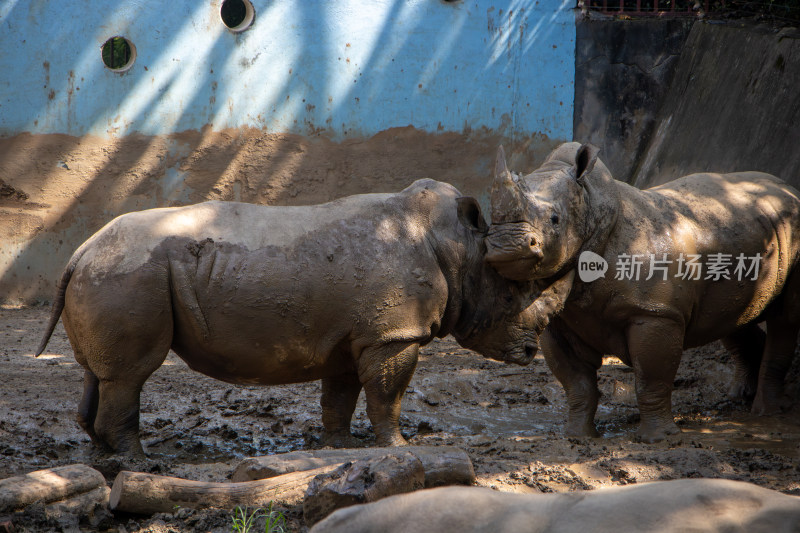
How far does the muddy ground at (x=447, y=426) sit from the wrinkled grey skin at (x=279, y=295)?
0.50 m

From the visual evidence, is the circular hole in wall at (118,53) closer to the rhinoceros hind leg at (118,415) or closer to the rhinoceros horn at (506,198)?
the rhinoceros hind leg at (118,415)

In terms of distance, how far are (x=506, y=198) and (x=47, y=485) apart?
2648mm

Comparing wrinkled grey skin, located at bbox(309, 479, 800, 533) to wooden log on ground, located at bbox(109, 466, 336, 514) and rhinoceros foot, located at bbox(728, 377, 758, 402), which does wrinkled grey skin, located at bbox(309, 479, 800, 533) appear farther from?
rhinoceros foot, located at bbox(728, 377, 758, 402)

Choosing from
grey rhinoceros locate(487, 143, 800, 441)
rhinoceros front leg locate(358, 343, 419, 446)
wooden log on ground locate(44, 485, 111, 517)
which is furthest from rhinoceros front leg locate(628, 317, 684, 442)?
wooden log on ground locate(44, 485, 111, 517)

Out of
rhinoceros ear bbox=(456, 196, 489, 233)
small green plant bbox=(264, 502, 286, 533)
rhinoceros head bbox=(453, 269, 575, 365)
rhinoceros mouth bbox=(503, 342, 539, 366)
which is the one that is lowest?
small green plant bbox=(264, 502, 286, 533)

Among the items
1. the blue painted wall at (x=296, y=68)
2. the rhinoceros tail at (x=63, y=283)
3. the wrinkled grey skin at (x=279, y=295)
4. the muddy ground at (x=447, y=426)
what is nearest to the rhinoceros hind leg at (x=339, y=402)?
the muddy ground at (x=447, y=426)

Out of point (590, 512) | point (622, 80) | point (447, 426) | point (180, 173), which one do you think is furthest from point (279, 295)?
point (622, 80)

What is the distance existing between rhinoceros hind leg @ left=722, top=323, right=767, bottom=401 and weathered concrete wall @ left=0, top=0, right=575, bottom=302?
4.15 meters

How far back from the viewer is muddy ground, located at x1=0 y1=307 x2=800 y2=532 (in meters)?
4.34

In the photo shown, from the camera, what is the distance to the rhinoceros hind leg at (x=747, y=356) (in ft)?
21.9

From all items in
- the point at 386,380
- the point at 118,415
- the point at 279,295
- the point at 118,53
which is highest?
the point at 118,53

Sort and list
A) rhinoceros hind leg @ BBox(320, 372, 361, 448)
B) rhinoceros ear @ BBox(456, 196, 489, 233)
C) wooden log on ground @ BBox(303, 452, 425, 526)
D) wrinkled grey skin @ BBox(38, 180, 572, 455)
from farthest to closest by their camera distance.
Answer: rhinoceros hind leg @ BBox(320, 372, 361, 448) < rhinoceros ear @ BBox(456, 196, 489, 233) < wrinkled grey skin @ BBox(38, 180, 572, 455) < wooden log on ground @ BBox(303, 452, 425, 526)

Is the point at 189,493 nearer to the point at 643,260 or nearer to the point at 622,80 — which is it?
the point at 643,260

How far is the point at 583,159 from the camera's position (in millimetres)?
5277
